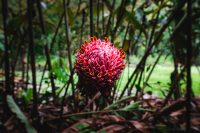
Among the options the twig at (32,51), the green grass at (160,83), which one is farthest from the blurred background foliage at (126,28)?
the twig at (32,51)

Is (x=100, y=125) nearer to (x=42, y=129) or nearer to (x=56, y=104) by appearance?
(x=42, y=129)

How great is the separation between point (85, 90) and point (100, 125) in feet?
1.27

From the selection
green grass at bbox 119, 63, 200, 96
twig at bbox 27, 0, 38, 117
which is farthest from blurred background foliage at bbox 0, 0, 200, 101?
twig at bbox 27, 0, 38, 117

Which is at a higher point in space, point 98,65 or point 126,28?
point 126,28

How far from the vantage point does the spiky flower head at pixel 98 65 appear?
20.4 inches

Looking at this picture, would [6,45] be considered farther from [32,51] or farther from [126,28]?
[126,28]

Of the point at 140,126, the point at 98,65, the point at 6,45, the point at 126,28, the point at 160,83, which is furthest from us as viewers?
the point at 126,28

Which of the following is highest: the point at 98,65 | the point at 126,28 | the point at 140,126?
the point at 126,28

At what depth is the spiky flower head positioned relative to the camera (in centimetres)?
52

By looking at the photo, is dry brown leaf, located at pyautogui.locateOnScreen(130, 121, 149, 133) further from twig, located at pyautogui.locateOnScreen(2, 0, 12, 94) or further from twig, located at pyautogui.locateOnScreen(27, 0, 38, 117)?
twig, located at pyautogui.locateOnScreen(2, 0, 12, 94)

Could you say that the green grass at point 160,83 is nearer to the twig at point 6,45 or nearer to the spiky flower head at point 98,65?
the twig at point 6,45

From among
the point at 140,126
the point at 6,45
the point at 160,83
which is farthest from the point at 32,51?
the point at 160,83

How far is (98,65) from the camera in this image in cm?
52

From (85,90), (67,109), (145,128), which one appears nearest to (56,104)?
(67,109)
